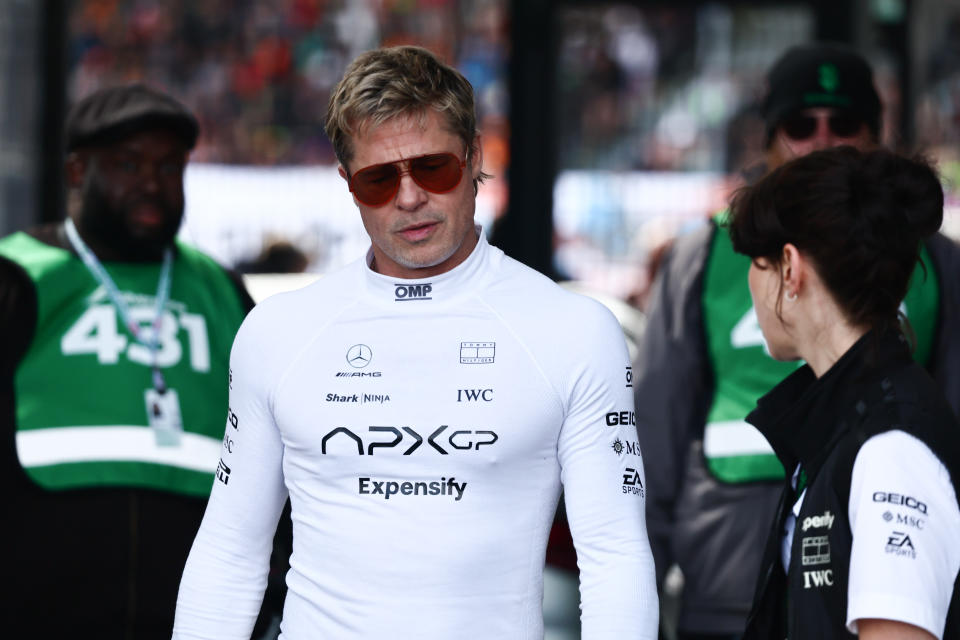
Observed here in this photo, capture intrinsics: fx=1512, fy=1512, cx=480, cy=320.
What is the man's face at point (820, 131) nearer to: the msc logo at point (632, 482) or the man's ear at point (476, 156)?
the man's ear at point (476, 156)

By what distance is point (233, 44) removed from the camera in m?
10.3

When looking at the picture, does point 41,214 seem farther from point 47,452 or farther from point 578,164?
point 47,452

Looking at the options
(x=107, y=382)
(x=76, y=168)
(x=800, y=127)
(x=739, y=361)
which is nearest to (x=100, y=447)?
(x=107, y=382)

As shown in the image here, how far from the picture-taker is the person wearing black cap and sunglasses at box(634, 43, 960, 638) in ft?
11.0

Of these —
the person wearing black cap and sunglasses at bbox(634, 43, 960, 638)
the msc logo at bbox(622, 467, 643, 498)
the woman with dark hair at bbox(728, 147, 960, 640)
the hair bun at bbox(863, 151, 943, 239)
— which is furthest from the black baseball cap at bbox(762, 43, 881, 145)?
the msc logo at bbox(622, 467, 643, 498)

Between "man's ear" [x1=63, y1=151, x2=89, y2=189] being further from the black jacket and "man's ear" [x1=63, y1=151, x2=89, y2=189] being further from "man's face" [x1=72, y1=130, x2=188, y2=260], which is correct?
the black jacket

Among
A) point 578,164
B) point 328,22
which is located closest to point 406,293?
point 578,164

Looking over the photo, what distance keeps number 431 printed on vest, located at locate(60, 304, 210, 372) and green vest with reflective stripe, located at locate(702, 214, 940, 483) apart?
48.3 inches

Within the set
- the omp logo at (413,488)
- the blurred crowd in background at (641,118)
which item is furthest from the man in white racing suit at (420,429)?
the blurred crowd in background at (641,118)

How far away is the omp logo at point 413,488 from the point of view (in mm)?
2391

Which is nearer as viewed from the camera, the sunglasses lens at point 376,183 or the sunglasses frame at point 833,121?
the sunglasses lens at point 376,183

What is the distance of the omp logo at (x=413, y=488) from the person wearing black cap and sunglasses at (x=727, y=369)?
3.79ft

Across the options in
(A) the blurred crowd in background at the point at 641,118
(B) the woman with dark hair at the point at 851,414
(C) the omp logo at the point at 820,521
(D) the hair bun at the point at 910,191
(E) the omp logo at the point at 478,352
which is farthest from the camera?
(A) the blurred crowd in background at the point at 641,118

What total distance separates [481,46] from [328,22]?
52.9 inches
